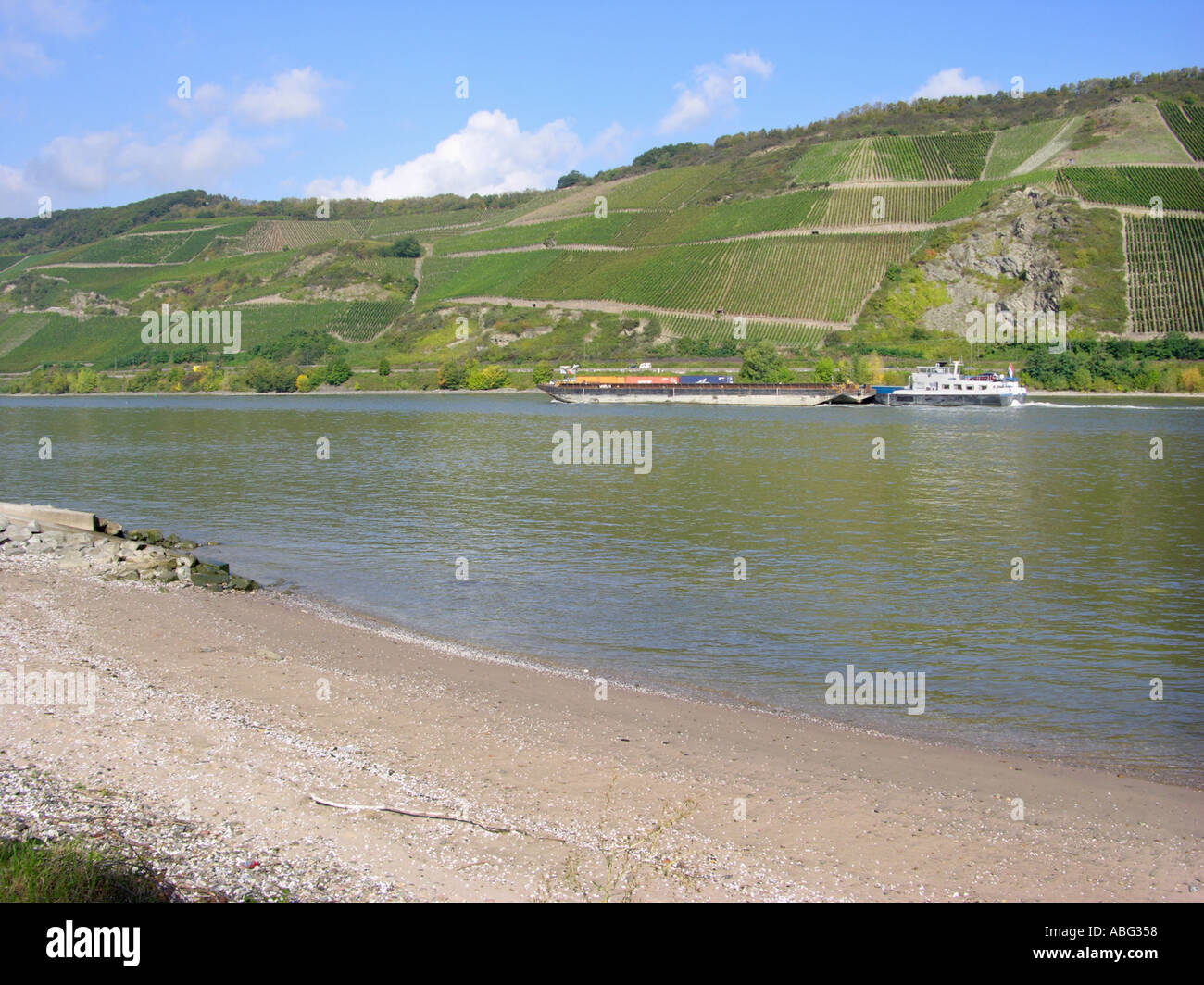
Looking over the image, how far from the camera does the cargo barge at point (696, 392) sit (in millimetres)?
92419

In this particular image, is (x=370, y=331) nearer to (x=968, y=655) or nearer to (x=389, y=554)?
(x=389, y=554)

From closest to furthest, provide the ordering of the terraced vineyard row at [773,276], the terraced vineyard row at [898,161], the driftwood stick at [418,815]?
the driftwood stick at [418,815] → the terraced vineyard row at [773,276] → the terraced vineyard row at [898,161]

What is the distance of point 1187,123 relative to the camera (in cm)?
12769

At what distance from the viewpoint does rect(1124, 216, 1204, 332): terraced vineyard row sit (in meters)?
94.1

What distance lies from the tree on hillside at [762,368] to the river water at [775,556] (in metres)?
47.3

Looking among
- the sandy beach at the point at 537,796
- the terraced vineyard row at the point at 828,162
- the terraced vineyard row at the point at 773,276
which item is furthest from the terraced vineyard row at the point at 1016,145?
the sandy beach at the point at 537,796

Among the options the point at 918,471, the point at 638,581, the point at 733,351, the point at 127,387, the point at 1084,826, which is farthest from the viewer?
the point at 127,387

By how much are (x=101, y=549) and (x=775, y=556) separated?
14127mm

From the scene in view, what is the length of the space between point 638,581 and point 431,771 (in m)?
9.60

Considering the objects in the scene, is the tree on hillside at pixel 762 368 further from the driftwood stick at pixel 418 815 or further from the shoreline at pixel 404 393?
the driftwood stick at pixel 418 815

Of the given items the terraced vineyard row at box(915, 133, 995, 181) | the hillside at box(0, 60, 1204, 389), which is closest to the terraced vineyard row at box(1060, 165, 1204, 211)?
the hillside at box(0, 60, 1204, 389)

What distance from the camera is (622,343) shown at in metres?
113
